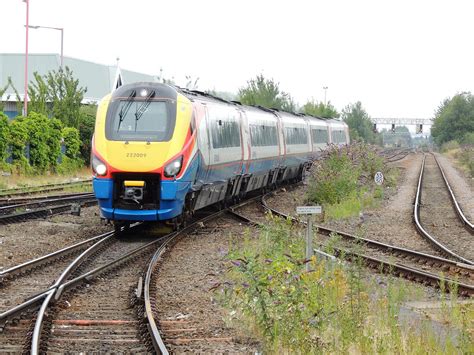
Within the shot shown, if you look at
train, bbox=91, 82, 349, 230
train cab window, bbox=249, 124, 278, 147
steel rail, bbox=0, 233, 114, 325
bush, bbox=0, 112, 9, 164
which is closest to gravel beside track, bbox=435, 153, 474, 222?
train cab window, bbox=249, 124, 278, 147

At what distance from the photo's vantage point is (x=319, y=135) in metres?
41.1

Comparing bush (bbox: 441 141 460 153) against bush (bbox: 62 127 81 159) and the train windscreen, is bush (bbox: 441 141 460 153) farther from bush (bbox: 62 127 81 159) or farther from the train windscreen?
the train windscreen

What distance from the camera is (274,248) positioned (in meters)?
11.5

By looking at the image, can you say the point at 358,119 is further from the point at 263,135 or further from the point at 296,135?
the point at 263,135

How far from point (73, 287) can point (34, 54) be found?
5416cm

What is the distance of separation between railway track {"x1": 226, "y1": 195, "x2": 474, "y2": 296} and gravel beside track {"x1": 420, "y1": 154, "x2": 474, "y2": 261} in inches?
44.8

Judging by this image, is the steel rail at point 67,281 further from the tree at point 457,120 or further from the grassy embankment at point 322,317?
the tree at point 457,120

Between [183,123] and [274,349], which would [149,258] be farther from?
[274,349]

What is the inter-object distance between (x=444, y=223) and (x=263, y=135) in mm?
7830

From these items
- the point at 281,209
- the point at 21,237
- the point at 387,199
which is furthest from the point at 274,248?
the point at 387,199

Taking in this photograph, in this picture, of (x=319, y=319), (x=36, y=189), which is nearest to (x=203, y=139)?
(x=319, y=319)

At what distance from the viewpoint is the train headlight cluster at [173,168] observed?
15570 millimetres

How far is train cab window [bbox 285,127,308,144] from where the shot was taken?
32.1 m

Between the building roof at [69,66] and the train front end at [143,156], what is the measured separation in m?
41.7
